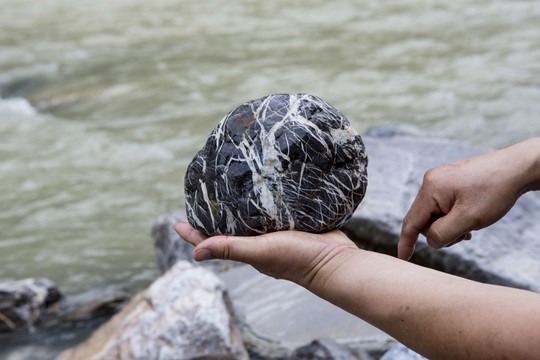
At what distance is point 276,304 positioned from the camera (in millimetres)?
3350

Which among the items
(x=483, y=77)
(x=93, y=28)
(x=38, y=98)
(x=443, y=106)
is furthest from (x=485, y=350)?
(x=93, y=28)

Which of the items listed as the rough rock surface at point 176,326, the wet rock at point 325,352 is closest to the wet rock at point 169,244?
the rough rock surface at point 176,326

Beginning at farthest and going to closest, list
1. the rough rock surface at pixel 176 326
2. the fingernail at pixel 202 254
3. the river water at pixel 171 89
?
the river water at pixel 171 89 < the rough rock surface at pixel 176 326 < the fingernail at pixel 202 254

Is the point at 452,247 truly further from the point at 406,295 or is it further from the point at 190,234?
the point at 406,295

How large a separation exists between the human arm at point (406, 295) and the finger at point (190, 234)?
268mm

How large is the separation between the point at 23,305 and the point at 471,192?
2696 mm

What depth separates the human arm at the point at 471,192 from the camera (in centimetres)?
174

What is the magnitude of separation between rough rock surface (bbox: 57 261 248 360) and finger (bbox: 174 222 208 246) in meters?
0.99

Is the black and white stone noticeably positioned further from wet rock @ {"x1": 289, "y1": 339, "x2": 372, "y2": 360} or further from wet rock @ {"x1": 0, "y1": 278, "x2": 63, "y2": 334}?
wet rock @ {"x1": 0, "y1": 278, "x2": 63, "y2": 334}

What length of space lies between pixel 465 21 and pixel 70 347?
272 inches

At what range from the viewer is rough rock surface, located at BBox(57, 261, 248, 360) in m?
2.85

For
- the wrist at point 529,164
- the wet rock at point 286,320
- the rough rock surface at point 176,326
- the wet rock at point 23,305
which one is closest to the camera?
the wrist at point 529,164

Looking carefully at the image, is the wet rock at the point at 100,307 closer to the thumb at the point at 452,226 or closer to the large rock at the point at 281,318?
the large rock at the point at 281,318

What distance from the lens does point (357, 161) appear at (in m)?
1.92
